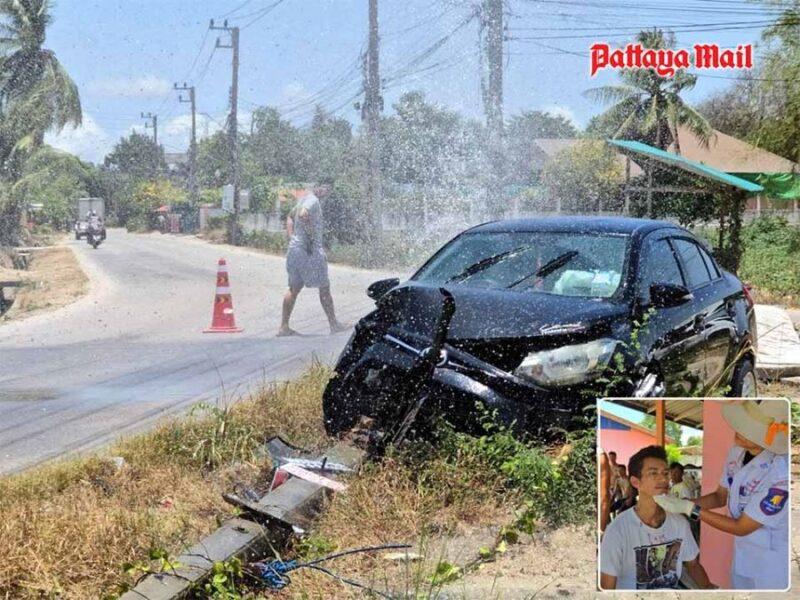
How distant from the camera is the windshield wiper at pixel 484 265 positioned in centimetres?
545

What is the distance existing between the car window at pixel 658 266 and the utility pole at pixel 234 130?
9.65 feet

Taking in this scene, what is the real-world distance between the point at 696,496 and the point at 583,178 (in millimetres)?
8672

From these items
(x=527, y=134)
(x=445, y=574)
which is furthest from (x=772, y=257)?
(x=445, y=574)

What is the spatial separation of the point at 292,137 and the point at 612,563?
522 cm

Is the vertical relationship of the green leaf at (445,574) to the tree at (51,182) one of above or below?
below

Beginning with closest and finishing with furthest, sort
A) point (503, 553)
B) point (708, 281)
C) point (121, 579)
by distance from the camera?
1. point (121, 579)
2. point (503, 553)
3. point (708, 281)

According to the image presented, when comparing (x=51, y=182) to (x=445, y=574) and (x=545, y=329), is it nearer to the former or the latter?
(x=545, y=329)

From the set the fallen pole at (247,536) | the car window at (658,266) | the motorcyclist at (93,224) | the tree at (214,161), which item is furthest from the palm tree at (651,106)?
the fallen pole at (247,536)

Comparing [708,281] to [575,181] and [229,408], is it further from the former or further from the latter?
[575,181]

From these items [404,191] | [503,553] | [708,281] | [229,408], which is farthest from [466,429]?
[404,191]

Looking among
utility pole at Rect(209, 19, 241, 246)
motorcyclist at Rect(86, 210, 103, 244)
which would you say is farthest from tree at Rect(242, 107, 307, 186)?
motorcyclist at Rect(86, 210, 103, 244)

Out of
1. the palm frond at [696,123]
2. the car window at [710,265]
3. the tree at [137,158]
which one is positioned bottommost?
the car window at [710,265]

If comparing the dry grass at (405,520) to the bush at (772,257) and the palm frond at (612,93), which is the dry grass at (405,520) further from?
the bush at (772,257)

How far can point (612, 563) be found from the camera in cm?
294
